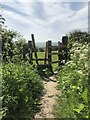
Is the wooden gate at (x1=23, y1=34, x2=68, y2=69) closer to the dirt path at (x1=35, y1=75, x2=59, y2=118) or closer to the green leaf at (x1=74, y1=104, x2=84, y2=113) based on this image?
the dirt path at (x1=35, y1=75, x2=59, y2=118)

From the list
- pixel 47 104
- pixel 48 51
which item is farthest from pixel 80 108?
pixel 48 51

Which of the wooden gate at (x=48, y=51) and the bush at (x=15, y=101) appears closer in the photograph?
the bush at (x=15, y=101)

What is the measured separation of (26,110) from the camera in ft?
16.0

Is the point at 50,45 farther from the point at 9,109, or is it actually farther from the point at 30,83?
the point at 9,109

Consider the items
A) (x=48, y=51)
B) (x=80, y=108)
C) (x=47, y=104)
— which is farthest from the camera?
(x=48, y=51)

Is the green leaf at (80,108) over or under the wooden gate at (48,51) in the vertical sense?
under

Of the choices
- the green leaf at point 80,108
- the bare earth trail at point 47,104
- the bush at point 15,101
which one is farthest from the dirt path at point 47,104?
the green leaf at point 80,108

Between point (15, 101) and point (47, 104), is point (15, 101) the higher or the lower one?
the higher one

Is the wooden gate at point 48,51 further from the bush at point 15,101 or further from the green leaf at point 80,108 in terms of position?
the green leaf at point 80,108

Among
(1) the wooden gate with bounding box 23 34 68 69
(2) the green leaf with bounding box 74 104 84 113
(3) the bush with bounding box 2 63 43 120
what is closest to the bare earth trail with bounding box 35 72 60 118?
(3) the bush with bounding box 2 63 43 120

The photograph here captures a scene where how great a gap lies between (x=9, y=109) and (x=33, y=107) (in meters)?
0.79

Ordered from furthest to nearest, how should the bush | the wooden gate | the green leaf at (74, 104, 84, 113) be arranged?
the wooden gate
the bush
the green leaf at (74, 104, 84, 113)

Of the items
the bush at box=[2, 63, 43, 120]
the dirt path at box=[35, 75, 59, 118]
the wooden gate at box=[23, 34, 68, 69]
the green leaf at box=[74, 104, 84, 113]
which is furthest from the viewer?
the wooden gate at box=[23, 34, 68, 69]

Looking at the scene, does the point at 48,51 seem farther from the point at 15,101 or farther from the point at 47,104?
the point at 15,101
